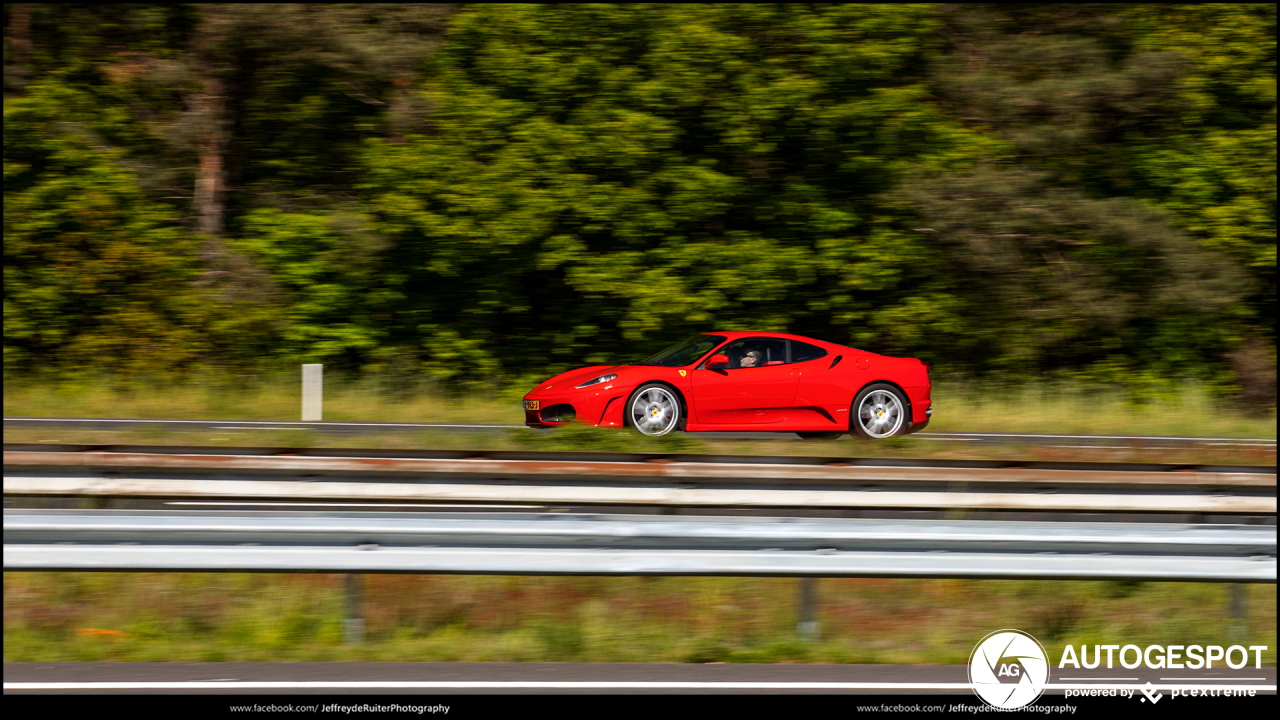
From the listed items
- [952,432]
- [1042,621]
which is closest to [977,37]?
[952,432]

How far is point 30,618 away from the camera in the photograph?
567 centimetres

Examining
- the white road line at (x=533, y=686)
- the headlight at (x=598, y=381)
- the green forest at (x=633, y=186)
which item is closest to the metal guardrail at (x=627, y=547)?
the white road line at (x=533, y=686)

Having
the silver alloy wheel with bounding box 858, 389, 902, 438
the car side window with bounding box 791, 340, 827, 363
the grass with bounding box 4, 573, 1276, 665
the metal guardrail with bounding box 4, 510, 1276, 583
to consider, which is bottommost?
the grass with bounding box 4, 573, 1276, 665

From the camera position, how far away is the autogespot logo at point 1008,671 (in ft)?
15.4

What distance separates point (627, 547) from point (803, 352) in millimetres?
6467

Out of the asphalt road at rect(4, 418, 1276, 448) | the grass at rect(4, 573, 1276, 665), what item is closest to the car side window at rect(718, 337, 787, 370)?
the asphalt road at rect(4, 418, 1276, 448)

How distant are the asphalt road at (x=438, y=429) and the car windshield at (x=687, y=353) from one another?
102cm

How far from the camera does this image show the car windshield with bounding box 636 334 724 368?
1152 centimetres

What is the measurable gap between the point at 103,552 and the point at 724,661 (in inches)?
114

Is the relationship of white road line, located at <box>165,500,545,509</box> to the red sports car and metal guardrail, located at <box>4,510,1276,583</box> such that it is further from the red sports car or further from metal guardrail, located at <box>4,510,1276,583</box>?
the red sports car

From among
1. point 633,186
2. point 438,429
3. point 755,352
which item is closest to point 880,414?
point 755,352

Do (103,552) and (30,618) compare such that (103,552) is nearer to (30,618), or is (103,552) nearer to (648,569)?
(30,618)

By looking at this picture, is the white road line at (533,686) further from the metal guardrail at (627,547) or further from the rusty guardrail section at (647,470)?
the rusty guardrail section at (647,470)

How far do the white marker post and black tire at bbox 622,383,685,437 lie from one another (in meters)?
4.93
